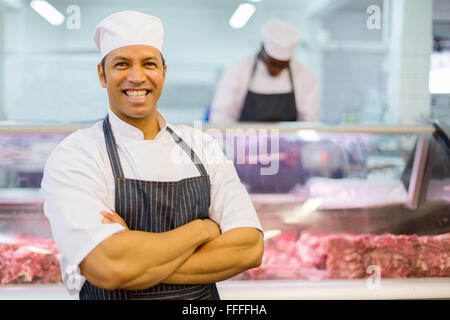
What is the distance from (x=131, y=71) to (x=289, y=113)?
4.85ft

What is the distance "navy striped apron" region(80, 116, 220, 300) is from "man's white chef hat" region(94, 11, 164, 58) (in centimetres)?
20

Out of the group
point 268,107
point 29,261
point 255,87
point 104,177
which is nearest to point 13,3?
point 255,87

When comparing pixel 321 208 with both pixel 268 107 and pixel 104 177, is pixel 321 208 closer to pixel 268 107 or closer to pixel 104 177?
pixel 268 107

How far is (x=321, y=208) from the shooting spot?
1846 mm

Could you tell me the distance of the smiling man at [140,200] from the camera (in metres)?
0.95

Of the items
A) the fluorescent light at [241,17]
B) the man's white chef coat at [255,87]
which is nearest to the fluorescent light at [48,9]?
the man's white chef coat at [255,87]

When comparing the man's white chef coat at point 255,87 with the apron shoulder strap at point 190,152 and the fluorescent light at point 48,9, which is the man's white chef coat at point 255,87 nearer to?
the fluorescent light at point 48,9

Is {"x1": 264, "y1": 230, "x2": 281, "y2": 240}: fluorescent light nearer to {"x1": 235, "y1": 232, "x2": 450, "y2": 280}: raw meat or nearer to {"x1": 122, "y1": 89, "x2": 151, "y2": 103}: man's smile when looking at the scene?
{"x1": 235, "y1": 232, "x2": 450, "y2": 280}: raw meat

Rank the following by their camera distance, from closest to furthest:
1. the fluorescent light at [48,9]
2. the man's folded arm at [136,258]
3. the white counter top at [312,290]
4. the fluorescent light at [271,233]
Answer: the man's folded arm at [136,258] → the white counter top at [312,290] → the fluorescent light at [271,233] → the fluorescent light at [48,9]

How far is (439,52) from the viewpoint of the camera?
479 centimetres

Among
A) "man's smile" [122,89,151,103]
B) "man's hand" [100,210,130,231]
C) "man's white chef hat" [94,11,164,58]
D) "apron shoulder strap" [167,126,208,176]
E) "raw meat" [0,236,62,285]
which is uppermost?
"man's white chef hat" [94,11,164,58]

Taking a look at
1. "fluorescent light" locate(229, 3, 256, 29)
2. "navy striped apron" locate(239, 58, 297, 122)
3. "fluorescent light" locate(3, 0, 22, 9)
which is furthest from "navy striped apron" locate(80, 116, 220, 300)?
"fluorescent light" locate(229, 3, 256, 29)

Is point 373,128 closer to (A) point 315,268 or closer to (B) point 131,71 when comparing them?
(A) point 315,268

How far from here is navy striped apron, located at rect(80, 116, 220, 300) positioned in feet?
3.51
